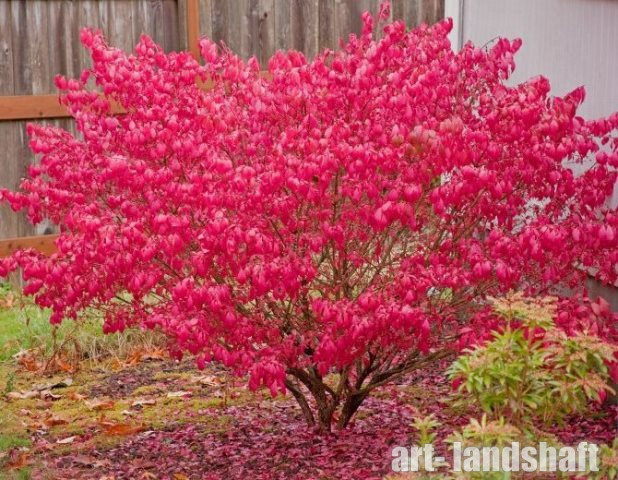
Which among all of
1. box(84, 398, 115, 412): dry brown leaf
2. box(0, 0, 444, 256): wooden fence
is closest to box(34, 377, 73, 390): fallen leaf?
box(84, 398, 115, 412): dry brown leaf

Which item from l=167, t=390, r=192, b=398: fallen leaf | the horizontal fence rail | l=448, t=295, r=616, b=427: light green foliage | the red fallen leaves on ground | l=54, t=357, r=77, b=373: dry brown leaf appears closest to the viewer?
l=448, t=295, r=616, b=427: light green foliage

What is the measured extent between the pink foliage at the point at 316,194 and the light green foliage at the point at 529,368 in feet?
2.69

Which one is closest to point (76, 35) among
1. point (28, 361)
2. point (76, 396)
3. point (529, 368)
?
point (28, 361)

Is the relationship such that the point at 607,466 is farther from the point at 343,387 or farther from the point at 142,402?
the point at 142,402

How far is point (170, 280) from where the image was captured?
6250mm

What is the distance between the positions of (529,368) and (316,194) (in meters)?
1.45

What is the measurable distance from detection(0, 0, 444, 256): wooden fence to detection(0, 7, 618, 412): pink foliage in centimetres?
408

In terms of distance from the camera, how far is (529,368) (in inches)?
184

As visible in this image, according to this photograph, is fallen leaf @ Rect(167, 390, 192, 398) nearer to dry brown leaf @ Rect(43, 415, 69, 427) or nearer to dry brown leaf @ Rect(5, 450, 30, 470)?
dry brown leaf @ Rect(43, 415, 69, 427)

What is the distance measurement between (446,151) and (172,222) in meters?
1.41

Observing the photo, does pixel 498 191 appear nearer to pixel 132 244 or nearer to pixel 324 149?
pixel 324 149

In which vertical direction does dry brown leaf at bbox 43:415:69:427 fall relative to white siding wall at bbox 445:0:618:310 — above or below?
below

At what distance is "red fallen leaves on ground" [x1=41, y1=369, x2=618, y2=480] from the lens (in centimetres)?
628

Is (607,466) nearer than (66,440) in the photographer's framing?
Yes
